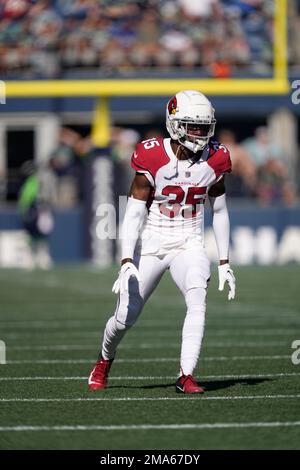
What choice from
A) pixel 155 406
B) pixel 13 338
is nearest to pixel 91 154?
pixel 13 338

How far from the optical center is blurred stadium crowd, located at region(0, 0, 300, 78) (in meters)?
15.5

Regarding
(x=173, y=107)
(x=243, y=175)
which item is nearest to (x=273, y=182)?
(x=243, y=175)

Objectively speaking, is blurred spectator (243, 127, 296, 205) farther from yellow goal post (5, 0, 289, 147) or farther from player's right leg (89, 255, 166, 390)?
player's right leg (89, 255, 166, 390)

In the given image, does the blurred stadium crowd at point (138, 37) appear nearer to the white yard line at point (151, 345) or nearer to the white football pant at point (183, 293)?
the white yard line at point (151, 345)

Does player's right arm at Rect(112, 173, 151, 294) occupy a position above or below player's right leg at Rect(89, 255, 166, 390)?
above

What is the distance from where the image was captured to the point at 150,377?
701 cm

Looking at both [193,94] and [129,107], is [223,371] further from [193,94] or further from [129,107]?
[129,107]

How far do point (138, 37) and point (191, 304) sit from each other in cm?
1054

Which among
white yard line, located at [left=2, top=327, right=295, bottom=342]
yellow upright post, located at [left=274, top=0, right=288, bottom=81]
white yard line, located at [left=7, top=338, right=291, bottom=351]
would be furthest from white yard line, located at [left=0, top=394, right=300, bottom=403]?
yellow upright post, located at [left=274, top=0, right=288, bottom=81]

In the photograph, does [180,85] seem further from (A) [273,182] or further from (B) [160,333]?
(B) [160,333]

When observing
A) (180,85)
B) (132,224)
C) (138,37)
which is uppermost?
(138,37)

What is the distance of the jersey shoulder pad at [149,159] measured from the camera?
6270mm

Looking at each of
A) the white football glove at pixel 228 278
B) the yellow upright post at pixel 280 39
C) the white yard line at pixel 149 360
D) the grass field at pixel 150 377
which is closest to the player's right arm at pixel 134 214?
the white football glove at pixel 228 278

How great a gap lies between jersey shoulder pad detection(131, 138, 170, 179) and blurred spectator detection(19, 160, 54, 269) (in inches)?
443
